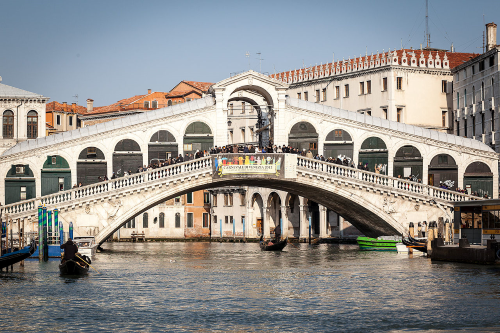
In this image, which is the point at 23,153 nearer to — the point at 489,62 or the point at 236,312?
the point at 236,312

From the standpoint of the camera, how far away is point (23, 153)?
4328cm

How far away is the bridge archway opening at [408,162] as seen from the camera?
45906 millimetres

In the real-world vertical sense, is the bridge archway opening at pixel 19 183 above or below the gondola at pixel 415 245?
above

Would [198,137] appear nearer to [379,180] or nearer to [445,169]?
[379,180]

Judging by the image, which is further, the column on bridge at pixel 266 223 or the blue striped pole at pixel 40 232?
the column on bridge at pixel 266 223

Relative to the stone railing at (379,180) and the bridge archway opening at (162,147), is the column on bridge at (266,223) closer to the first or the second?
the bridge archway opening at (162,147)

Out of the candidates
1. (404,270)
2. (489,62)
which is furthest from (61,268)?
(489,62)

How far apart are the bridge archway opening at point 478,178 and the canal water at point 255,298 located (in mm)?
11510

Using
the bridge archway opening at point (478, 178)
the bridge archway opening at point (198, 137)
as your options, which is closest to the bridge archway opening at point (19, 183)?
the bridge archway opening at point (198, 137)

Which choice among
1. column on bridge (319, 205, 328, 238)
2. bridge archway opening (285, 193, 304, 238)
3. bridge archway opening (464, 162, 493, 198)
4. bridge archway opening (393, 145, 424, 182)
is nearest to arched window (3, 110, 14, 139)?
bridge archway opening (393, 145, 424, 182)

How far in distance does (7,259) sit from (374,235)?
2459cm

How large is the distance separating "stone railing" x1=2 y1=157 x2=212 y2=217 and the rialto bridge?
52 millimetres

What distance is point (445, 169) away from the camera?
4619 centimetres

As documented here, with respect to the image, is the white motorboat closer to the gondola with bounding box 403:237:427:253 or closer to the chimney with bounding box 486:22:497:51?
the gondola with bounding box 403:237:427:253
